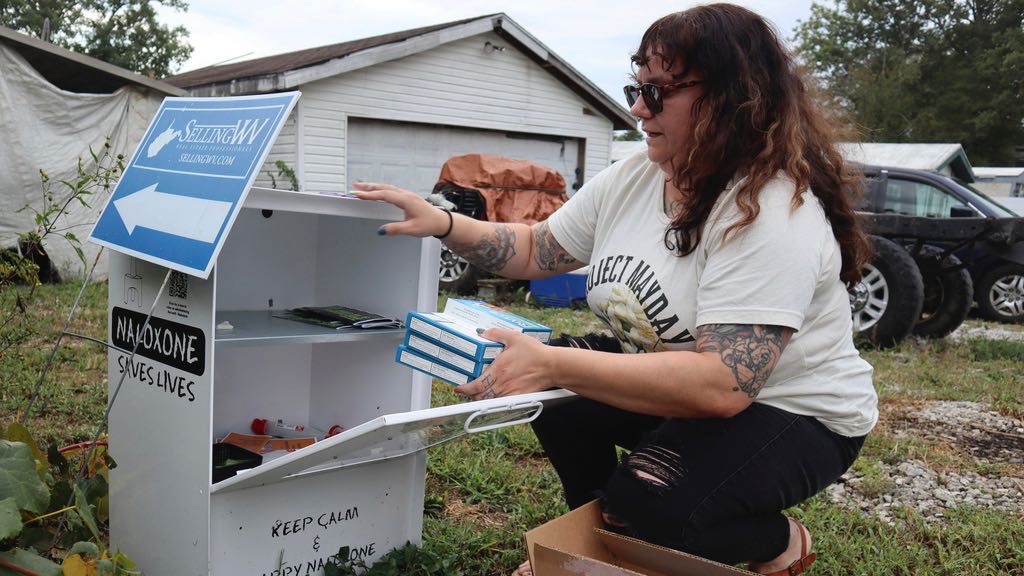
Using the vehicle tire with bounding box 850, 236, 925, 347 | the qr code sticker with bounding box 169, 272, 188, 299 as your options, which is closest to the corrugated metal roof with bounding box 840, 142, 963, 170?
the vehicle tire with bounding box 850, 236, 925, 347

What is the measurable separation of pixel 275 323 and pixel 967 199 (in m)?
8.07

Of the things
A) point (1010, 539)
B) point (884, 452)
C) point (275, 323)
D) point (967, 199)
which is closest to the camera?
point (275, 323)

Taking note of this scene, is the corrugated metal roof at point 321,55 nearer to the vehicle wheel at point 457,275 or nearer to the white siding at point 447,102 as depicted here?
the white siding at point 447,102

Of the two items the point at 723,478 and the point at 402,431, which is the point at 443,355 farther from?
the point at 723,478

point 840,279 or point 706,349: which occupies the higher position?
point 840,279

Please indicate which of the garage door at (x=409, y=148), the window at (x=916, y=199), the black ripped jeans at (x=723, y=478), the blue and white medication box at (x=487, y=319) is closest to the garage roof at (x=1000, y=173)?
the garage door at (x=409, y=148)

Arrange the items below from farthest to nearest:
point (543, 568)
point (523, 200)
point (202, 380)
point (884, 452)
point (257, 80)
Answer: point (257, 80), point (523, 200), point (884, 452), point (202, 380), point (543, 568)

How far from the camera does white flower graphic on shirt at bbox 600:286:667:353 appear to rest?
6.59ft

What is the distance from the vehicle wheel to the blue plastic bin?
0.94 meters

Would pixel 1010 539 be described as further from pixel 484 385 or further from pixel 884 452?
pixel 484 385

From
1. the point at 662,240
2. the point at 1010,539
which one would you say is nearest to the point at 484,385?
the point at 662,240

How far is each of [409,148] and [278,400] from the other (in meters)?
9.35

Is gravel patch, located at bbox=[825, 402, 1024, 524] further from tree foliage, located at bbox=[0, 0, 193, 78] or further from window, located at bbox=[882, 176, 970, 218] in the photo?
tree foliage, located at bbox=[0, 0, 193, 78]

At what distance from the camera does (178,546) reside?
2.04 metres
